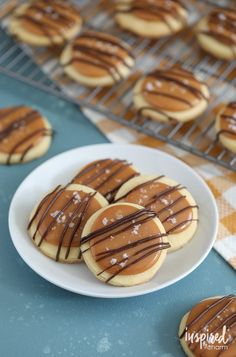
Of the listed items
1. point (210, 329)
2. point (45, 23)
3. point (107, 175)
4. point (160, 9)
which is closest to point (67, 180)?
point (107, 175)

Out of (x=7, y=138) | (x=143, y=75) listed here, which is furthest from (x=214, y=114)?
(x=7, y=138)

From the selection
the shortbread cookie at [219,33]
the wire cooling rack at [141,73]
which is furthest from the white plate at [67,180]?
the shortbread cookie at [219,33]

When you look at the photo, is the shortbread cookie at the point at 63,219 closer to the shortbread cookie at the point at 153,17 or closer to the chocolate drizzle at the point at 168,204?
the chocolate drizzle at the point at 168,204

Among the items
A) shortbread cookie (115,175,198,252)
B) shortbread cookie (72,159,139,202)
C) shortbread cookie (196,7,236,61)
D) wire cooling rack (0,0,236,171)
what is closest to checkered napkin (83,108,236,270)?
wire cooling rack (0,0,236,171)

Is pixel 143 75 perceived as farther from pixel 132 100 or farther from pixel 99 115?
pixel 99 115

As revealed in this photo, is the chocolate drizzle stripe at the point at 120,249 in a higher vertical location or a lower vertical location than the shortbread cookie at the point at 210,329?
higher

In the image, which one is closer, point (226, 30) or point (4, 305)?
point (4, 305)
